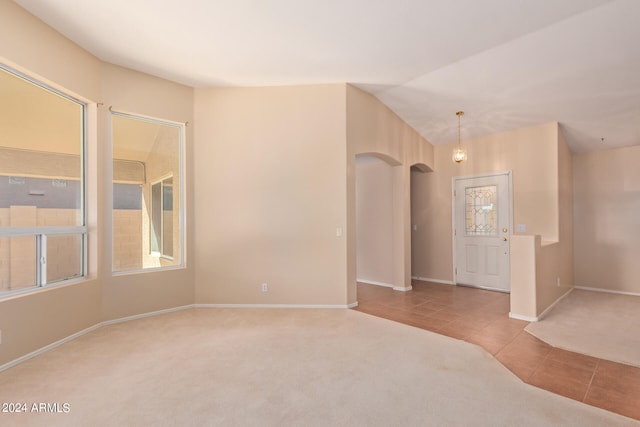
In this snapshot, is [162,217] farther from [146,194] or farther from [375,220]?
[375,220]

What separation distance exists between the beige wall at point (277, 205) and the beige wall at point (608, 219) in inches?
191

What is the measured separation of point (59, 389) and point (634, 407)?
13.6 feet

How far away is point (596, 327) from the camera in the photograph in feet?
12.6

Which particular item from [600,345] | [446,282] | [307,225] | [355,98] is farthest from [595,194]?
[307,225]

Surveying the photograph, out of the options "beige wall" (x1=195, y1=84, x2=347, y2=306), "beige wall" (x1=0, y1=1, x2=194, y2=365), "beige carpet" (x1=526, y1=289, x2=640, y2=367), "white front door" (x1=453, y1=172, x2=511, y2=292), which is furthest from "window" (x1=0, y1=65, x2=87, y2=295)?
"white front door" (x1=453, y1=172, x2=511, y2=292)

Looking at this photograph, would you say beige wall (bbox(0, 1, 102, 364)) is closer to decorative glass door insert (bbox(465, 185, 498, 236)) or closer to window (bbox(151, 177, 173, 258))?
window (bbox(151, 177, 173, 258))

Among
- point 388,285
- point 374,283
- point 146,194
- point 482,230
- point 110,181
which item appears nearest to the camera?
point 110,181

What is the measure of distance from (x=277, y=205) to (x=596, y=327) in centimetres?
425

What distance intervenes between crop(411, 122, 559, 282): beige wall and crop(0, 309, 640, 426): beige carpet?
3206 mm

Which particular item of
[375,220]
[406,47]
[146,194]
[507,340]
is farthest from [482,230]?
[146,194]

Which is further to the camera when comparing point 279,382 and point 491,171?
point 491,171

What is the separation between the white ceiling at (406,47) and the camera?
2924 mm

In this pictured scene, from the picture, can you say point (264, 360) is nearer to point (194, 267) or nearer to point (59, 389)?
point (59, 389)

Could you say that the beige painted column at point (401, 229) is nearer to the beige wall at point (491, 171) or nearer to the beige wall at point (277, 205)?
the beige wall at point (491, 171)
